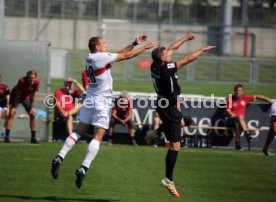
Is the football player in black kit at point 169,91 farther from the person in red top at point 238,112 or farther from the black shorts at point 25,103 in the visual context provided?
the person in red top at point 238,112

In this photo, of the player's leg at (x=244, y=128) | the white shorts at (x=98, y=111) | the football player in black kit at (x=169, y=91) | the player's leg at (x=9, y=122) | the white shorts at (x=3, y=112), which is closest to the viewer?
the football player in black kit at (x=169, y=91)

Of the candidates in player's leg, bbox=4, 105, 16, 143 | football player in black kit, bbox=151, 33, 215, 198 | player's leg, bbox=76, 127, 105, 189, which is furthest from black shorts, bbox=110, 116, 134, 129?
player's leg, bbox=76, 127, 105, 189

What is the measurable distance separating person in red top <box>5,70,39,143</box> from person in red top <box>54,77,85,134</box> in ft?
2.55

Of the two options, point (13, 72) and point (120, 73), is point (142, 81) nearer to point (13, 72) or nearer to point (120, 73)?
point (120, 73)

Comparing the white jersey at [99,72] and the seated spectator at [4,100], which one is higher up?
the white jersey at [99,72]

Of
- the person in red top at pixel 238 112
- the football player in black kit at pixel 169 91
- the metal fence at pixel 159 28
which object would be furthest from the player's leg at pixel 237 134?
the metal fence at pixel 159 28

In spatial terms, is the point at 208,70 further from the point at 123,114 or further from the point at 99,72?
the point at 99,72

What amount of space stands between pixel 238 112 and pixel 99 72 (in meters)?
8.77

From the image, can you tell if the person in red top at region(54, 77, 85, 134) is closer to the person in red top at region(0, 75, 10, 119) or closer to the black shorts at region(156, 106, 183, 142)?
the person in red top at region(0, 75, 10, 119)

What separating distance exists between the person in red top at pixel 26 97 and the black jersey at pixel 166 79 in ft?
23.1

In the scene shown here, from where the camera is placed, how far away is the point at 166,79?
41.3ft

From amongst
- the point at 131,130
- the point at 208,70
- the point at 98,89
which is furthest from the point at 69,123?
the point at 208,70

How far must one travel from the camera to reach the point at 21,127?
20.3m

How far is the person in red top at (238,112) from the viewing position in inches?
810
